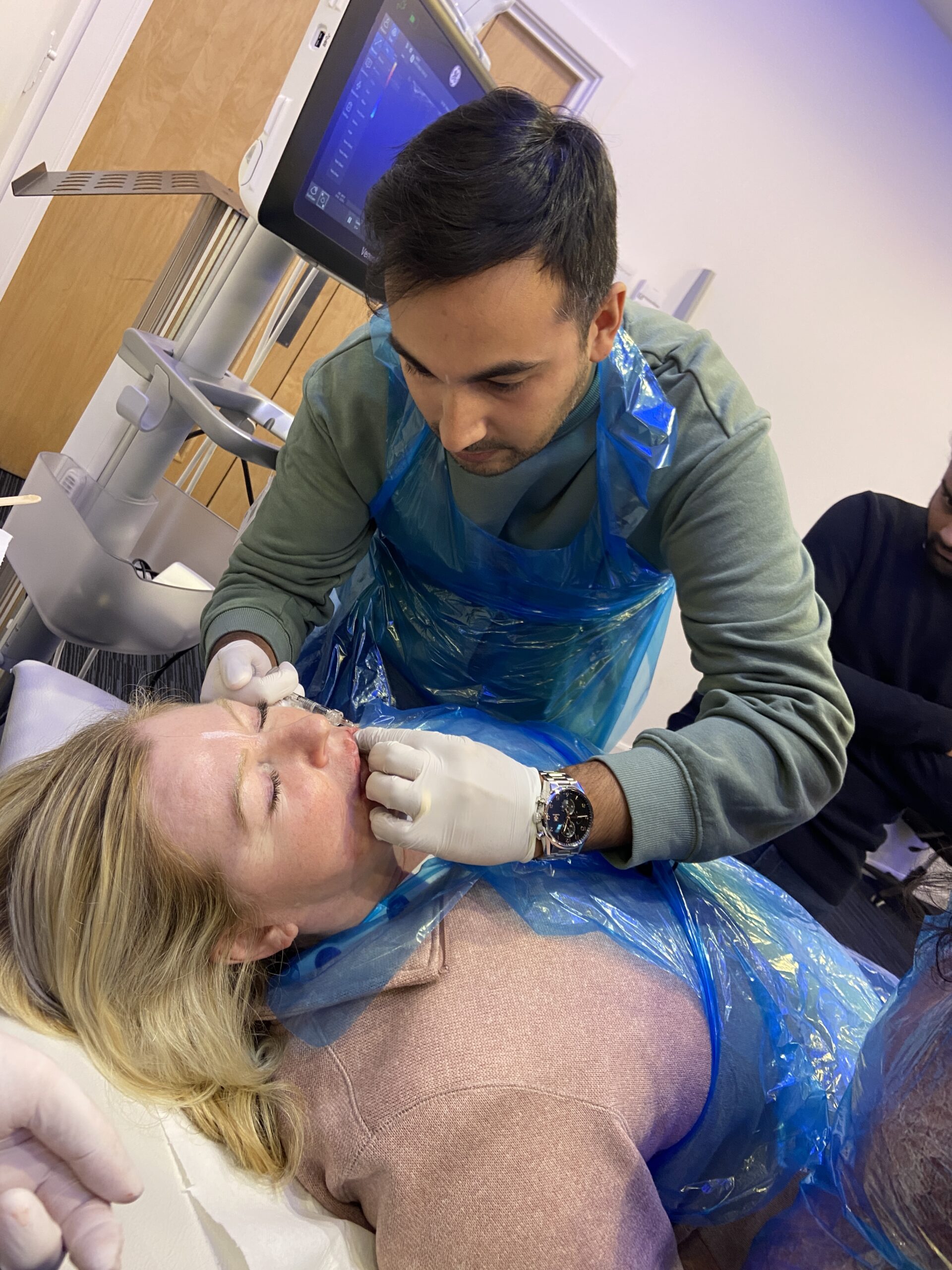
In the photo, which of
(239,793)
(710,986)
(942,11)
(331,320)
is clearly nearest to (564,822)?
(710,986)

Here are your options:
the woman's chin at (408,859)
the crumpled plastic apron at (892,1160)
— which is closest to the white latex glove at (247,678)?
the woman's chin at (408,859)

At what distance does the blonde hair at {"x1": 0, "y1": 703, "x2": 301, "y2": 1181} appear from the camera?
1.00m

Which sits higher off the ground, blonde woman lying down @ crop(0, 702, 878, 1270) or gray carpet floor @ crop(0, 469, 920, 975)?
blonde woman lying down @ crop(0, 702, 878, 1270)

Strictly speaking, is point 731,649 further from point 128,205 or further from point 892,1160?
point 128,205

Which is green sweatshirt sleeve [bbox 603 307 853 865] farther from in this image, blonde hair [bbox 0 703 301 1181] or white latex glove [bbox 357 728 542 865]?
blonde hair [bbox 0 703 301 1181]

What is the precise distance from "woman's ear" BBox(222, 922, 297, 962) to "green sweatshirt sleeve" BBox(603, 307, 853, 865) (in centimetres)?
40

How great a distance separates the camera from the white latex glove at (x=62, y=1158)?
61 cm

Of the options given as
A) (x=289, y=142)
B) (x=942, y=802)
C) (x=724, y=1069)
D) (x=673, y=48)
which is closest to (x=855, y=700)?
(x=942, y=802)

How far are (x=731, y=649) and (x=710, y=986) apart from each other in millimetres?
425

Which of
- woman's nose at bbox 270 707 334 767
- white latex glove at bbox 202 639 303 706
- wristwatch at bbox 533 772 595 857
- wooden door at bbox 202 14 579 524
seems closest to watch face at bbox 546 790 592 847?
wristwatch at bbox 533 772 595 857

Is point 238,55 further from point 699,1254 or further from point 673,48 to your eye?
point 699,1254

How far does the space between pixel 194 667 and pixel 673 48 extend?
2.86m

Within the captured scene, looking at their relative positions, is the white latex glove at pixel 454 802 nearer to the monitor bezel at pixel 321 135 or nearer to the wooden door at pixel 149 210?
the monitor bezel at pixel 321 135

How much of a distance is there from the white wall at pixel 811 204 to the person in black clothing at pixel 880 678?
185cm
